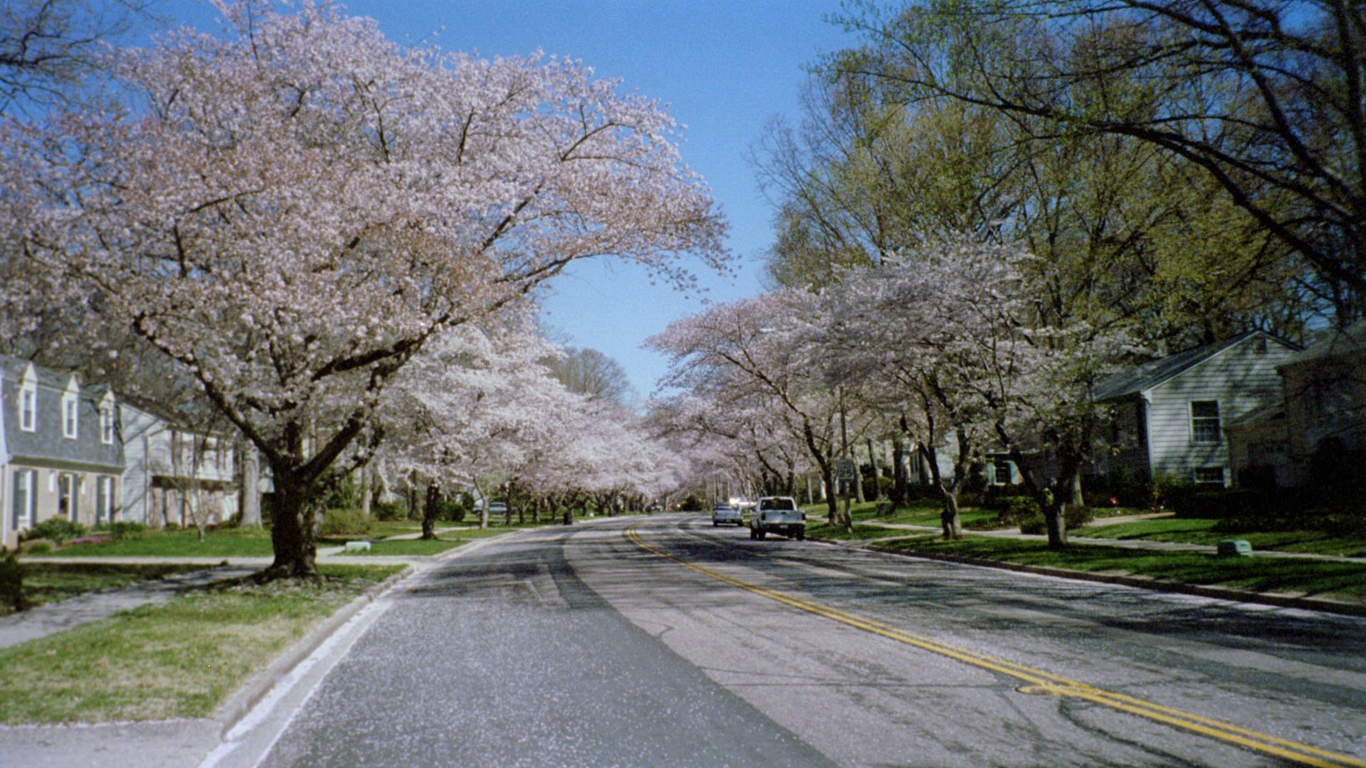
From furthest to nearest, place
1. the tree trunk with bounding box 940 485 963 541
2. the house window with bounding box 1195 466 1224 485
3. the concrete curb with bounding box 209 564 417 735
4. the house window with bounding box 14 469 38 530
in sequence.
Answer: the house window with bounding box 1195 466 1224 485, the house window with bounding box 14 469 38 530, the tree trunk with bounding box 940 485 963 541, the concrete curb with bounding box 209 564 417 735

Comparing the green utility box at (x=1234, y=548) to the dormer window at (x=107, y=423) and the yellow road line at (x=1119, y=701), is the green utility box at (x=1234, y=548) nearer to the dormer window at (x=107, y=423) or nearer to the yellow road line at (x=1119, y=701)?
the yellow road line at (x=1119, y=701)

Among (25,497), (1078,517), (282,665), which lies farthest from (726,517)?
(282,665)

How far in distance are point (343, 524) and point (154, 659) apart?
3397cm

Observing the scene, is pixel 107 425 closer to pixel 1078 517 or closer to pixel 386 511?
pixel 386 511

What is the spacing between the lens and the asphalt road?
6.39m

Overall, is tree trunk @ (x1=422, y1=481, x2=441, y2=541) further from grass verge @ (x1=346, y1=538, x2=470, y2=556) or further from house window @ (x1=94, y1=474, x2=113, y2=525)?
house window @ (x1=94, y1=474, x2=113, y2=525)

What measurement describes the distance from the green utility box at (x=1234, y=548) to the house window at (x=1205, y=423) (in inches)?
834

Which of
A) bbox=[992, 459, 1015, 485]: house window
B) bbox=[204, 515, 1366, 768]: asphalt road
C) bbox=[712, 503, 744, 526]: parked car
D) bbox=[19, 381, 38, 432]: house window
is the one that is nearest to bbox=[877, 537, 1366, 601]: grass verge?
bbox=[204, 515, 1366, 768]: asphalt road

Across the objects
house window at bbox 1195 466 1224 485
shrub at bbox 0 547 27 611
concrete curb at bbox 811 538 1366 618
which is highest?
house window at bbox 1195 466 1224 485

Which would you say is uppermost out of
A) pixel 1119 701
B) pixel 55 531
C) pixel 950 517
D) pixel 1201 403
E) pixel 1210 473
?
pixel 1201 403

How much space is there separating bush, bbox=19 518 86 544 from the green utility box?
3216 cm

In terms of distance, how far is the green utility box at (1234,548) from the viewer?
19641 millimetres

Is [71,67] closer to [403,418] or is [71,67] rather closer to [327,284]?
[327,284]

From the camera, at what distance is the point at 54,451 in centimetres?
3450
